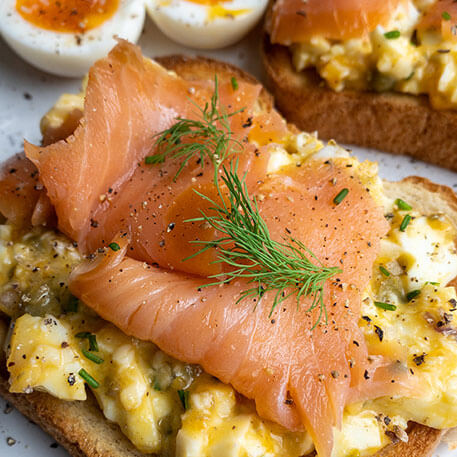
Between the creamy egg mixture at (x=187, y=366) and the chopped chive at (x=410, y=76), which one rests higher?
the chopped chive at (x=410, y=76)

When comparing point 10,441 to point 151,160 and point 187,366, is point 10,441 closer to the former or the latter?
point 187,366

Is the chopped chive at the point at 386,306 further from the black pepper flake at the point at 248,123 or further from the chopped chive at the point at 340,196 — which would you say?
the black pepper flake at the point at 248,123

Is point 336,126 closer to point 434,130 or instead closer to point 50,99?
point 434,130

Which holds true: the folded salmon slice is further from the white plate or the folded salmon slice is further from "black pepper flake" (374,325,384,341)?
the white plate

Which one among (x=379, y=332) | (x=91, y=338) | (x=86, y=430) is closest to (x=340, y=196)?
(x=379, y=332)

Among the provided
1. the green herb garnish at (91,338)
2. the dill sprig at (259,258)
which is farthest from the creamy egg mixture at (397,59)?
the green herb garnish at (91,338)

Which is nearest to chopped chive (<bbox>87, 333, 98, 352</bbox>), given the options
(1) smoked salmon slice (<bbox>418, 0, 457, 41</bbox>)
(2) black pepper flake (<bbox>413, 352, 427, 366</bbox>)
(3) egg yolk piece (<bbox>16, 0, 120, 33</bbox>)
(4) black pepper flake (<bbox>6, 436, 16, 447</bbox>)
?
(4) black pepper flake (<bbox>6, 436, 16, 447</bbox>)
